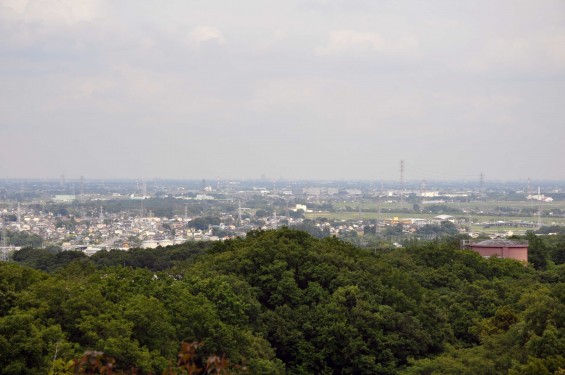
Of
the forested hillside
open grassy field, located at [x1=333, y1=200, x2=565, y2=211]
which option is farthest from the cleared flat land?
the forested hillside

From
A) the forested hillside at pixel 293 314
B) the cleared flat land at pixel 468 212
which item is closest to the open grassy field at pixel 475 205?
the cleared flat land at pixel 468 212

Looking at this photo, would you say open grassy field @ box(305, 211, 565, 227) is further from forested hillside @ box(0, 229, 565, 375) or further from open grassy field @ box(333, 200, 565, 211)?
forested hillside @ box(0, 229, 565, 375)

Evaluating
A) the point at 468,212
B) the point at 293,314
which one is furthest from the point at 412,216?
the point at 293,314

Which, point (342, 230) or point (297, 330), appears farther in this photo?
point (342, 230)

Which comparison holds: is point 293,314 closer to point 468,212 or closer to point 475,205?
point 468,212

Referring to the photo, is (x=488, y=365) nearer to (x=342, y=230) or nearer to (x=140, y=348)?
(x=140, y=348)

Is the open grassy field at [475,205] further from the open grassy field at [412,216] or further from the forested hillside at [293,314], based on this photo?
the forested hillside at [293,314]

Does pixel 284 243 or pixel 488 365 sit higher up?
pixel 284 243

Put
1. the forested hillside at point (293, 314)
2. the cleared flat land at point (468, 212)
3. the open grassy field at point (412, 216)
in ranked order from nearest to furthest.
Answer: the forested hillside at point (293, 314) < the open grassy field at point (412, 216) < the cleared flat land at point (468, 212)

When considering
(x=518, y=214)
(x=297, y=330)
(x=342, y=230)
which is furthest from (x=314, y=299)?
(x=518, y=214)
